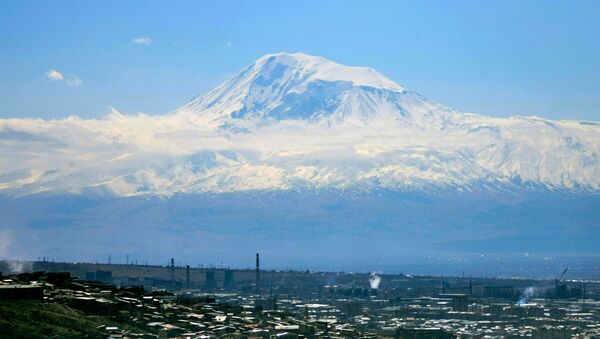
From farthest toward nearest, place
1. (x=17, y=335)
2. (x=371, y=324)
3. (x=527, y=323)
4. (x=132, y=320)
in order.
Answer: (x=527, y=323), (x=371, y=324), (x=132, y=320), (x=17, y=335)

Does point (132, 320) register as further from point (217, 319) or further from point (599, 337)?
point (599, 337)

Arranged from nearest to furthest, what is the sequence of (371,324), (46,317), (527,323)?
(46,317) → (371,324) → (527,323)

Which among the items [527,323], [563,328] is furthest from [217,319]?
[527,323]

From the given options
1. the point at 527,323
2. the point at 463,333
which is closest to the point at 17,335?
the point at 463,333

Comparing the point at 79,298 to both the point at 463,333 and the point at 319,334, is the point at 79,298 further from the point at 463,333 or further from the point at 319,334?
the point at 463,333

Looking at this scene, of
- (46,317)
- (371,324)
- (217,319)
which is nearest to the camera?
(46,317)

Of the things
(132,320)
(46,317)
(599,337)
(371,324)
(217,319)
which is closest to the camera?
(46,317)

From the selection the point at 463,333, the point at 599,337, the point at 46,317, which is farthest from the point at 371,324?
the point at 46,317

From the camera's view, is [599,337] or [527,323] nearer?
[599,337]
